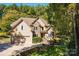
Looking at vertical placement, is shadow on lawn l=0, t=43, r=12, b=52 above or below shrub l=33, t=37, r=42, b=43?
below

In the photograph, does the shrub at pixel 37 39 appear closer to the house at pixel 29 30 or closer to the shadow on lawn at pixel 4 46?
the house at pixel 29 30

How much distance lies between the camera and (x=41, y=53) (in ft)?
4.46

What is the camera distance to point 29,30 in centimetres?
137

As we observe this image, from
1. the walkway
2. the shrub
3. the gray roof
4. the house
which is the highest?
the gray roof

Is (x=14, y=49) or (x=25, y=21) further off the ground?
(x=25, y=21)

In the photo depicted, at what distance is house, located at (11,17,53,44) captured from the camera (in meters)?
1.36

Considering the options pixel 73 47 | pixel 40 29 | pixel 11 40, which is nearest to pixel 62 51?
pixel 73 47

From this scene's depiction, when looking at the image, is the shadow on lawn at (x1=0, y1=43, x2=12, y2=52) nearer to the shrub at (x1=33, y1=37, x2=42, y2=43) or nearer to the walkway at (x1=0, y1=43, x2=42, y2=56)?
the walkway at (x1=0, y1=43, x2=42, y2=56)

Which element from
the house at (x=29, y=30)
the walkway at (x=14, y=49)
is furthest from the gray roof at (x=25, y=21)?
the walkway at (x=14, y=49)

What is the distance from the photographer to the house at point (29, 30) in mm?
1364

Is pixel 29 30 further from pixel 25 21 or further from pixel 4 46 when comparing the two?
pixel 4 46

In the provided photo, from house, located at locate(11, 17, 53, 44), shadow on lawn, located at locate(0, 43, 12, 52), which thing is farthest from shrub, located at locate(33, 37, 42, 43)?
shadow on lawn, located at locate(0, 43, 12, 52)

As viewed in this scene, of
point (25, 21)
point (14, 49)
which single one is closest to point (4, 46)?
point (14, 49)

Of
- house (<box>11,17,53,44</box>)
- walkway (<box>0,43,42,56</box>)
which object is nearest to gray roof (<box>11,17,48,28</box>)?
house (<box>11,17,53,44</box>)
